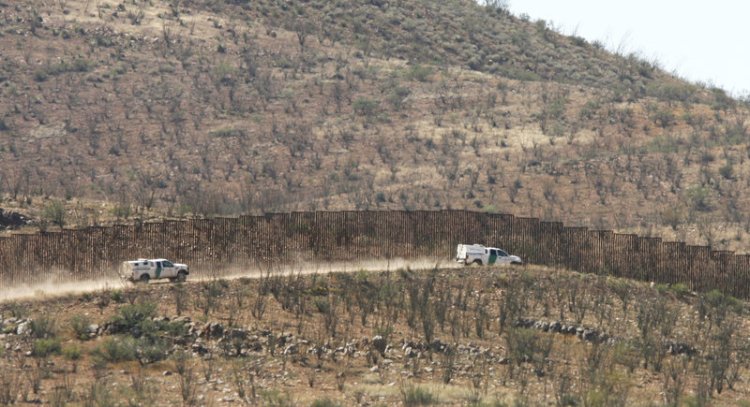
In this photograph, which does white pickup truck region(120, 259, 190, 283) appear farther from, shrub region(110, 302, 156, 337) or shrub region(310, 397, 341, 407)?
shrub region(310, 397, 341, 407)

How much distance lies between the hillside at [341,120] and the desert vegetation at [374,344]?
102 feet

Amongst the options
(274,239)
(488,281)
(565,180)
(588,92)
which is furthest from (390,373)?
(588,92)

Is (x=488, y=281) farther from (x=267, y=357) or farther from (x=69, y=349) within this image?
(x=69, y=349)

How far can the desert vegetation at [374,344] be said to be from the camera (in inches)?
1484

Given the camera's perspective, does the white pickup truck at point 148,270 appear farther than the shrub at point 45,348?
Yes

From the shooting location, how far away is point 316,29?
131375mm

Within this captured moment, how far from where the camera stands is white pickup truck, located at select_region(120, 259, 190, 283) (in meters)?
51.1

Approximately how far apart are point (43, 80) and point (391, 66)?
30669 mm

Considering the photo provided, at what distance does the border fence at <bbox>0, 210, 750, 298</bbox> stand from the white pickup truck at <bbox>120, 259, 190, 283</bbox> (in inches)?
61.8

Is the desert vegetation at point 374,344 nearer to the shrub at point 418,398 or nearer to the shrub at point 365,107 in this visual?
the shrub at point 418,398

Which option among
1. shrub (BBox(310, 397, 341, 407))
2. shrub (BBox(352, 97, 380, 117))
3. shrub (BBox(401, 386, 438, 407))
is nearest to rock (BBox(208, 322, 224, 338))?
shrub (BBox(310, 397, 341, 407))

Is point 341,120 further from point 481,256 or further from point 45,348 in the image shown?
point 45,348

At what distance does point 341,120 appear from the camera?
362ft

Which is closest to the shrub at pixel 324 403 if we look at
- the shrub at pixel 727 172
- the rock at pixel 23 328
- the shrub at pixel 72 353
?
the shrub at pixel 72 353
